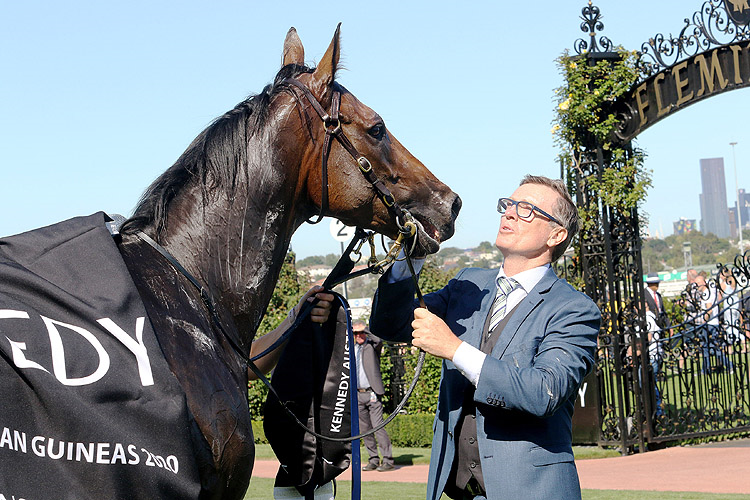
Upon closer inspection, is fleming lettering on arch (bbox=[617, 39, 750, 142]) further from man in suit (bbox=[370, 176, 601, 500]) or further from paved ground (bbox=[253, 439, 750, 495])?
man in suit (bbox=[370, 176, 601, 500])

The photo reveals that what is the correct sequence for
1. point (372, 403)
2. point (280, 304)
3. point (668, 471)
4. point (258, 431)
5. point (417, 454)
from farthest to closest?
point (280, 304) < point (258, 431) < point (417, 454) < point (372, 403) < point (668, 471)

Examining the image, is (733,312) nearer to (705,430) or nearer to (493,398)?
(705,430)

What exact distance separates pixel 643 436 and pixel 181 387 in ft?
27.3

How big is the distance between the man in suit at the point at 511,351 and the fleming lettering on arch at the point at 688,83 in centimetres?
607

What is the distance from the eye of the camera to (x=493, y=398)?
9.07ft

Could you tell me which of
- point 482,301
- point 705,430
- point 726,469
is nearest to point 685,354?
point 705,430

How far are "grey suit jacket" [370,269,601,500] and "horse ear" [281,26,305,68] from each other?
3.21ft

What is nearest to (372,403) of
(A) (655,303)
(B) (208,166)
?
(A) (655,303)

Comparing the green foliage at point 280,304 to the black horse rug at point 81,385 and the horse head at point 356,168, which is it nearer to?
the horse head at point 356,168

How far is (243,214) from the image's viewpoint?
2650 mm

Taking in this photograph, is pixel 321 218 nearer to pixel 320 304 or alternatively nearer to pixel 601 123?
pixel 320 304

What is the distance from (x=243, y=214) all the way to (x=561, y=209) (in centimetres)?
135

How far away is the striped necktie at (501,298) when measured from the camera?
3.19 meters

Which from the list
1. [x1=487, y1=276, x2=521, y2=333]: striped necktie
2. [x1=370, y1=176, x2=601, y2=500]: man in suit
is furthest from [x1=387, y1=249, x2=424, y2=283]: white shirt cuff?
[x1=487, y1=276, x2=521, y2=333]: striped necktie
